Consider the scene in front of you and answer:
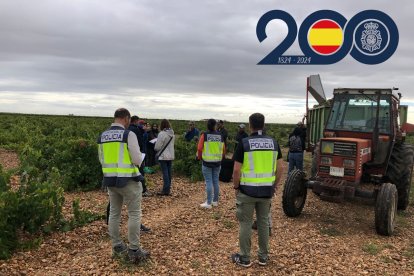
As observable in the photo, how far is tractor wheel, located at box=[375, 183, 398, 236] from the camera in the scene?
21.7ft

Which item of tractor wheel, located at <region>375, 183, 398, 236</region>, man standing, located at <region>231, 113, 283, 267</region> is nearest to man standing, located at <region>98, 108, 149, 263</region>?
man standing, located at <region>231, 113, 283, 267</region>

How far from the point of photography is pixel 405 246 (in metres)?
6.39

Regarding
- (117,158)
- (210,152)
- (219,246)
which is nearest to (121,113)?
(117,158)

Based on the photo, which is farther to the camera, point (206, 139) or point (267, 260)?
point (206, 139)

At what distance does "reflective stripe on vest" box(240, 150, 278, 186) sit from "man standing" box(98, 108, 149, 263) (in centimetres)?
133

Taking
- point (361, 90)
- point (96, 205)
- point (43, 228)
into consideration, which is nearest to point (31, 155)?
point (96, 205)

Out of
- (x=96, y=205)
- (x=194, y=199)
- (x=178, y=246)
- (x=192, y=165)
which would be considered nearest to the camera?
(x=178, y=246)

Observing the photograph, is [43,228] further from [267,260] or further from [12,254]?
[267,260]

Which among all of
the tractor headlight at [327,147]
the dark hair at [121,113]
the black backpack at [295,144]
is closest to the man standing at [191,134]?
the black backpack at [295,144]

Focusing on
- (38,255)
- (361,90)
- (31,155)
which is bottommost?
(38,255)

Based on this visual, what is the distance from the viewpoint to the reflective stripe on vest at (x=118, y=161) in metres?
4.81

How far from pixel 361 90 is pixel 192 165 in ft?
18.6

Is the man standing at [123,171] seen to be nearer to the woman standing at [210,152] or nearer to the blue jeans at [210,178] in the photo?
the woman standing at [210,152]

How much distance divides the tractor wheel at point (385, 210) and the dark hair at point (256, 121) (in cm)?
Result: 309
